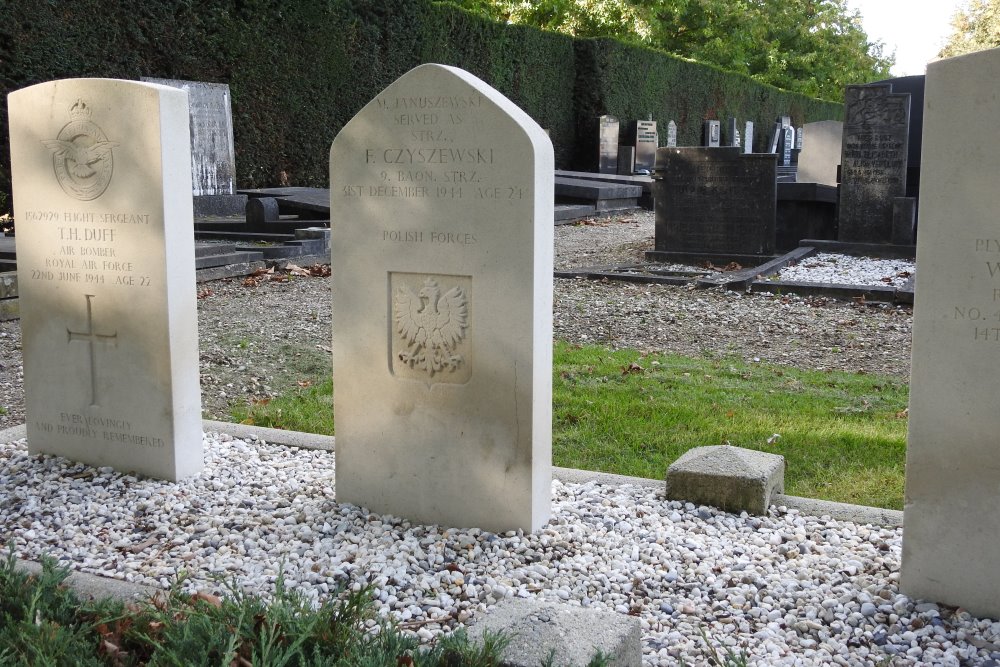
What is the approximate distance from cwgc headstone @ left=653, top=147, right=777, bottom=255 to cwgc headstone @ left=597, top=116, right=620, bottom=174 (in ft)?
42.6

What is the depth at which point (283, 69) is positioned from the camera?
54.2 feet

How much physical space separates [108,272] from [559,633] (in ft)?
9.70

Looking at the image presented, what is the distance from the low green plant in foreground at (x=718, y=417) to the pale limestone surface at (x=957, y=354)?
4.03 ft

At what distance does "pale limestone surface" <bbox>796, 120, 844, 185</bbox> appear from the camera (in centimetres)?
1695

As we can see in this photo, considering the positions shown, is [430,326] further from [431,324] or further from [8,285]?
[8,285]

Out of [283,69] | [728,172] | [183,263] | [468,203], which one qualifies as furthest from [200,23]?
[468,203]

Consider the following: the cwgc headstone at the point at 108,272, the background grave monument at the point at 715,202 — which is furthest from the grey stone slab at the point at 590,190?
the cwgc headstone at the point at 108,272

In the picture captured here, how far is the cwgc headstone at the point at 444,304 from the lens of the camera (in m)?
3.77

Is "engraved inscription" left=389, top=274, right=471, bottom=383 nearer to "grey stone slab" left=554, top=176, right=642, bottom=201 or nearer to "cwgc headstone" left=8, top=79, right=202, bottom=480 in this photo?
"cwgc headstone" left=8, top=79, right=202, bottom=480

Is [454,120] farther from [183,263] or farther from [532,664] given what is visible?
[532,664]

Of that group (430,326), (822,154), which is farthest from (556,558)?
(822,154)

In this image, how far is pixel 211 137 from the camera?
14.5 metres

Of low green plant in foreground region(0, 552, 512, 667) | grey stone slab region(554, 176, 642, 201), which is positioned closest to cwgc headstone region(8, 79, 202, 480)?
low green plant in foreground region(0, 552, 512, 667)

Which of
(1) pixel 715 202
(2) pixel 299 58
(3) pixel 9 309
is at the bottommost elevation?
(3) pixel 9 309
